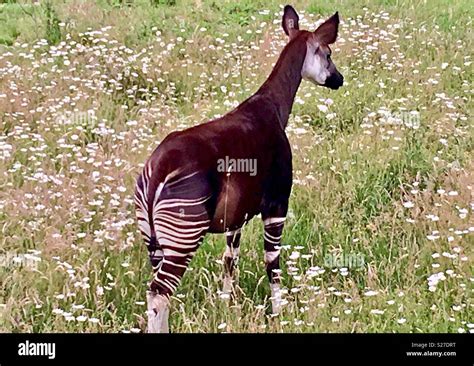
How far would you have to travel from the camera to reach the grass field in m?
3.51

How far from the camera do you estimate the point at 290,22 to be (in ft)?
12.1

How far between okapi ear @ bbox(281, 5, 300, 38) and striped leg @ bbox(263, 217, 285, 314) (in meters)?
0.80

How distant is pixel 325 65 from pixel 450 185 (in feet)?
2.48

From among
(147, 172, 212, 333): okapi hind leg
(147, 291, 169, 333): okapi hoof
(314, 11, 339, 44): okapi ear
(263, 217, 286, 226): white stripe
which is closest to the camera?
(147, 172, 212, 333): okapi hind leg

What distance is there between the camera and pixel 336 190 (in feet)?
12.2

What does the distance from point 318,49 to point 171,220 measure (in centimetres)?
98

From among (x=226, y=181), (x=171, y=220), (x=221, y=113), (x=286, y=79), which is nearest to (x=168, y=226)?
(x=171, y=220)
